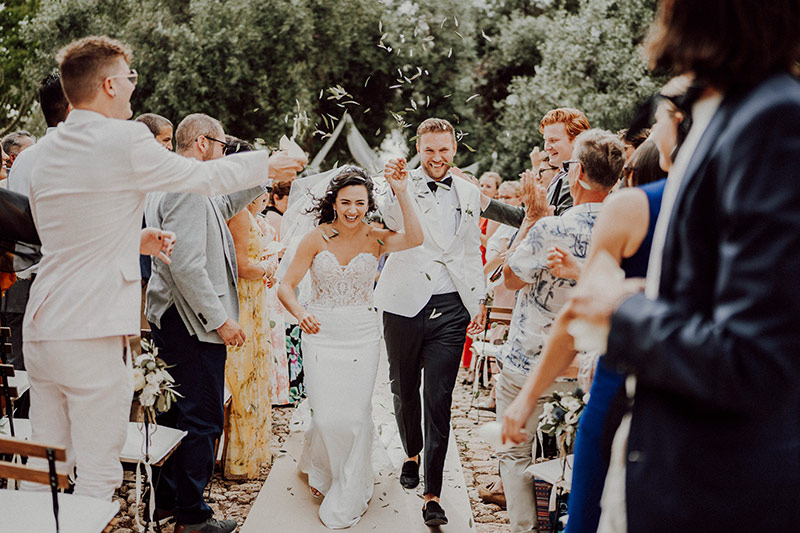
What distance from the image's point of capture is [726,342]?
1.19m

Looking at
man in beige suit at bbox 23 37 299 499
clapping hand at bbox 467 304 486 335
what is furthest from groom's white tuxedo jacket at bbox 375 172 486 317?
man in beige suit at bbox 23 37 299 499

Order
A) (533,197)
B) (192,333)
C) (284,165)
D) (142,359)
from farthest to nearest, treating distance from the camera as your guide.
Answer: (192,333), (533,197), (142,359), (284,165)

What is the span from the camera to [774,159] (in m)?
1.20

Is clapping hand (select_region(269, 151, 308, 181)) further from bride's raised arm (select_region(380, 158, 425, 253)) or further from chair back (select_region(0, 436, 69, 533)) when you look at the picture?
chair back (select_region(0, 436, 69, 533))

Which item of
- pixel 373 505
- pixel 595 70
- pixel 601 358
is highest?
pixel 595 70

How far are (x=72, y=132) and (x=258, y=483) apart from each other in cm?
310

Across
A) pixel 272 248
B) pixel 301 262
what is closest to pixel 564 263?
pixel 301 262

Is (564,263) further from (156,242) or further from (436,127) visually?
(436,127)

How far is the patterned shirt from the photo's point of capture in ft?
11.1

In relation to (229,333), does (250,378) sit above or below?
below

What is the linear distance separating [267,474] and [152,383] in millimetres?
1961

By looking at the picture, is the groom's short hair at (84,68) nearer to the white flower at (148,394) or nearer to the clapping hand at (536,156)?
the white flower at (148,394)

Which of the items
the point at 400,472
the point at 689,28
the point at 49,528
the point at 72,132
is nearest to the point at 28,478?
the point at 49,528

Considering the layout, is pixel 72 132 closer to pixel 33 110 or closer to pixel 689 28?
pixel 689 28
